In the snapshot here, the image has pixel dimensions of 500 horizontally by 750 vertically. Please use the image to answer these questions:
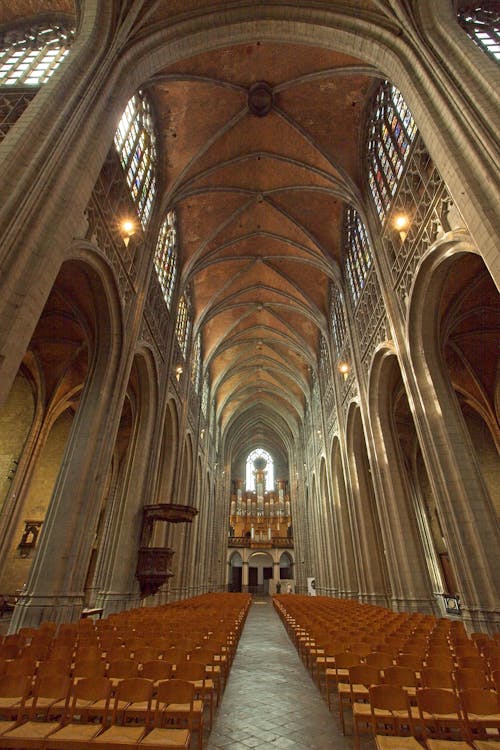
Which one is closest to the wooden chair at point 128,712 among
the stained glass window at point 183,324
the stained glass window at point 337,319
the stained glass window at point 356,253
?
the stained glass window at point 356,253

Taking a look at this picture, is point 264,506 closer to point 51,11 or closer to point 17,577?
point 17,577

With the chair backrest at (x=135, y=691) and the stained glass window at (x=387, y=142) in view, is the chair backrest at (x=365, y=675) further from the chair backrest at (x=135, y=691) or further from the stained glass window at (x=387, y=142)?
Answer: the stained glass window at (x=387, y=142)

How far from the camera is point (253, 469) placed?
46.5 meters

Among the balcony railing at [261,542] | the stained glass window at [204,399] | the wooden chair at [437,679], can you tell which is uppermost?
the stained glass window at [204,399]

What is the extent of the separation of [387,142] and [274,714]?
15.2 meters

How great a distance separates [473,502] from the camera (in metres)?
8.41

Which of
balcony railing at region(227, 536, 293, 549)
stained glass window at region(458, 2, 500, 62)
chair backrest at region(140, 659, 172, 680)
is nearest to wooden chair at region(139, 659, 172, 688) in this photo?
chair backrest at region(140, 659, 172, 680)

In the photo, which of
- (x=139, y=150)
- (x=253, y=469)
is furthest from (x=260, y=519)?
(x=139, y=150)

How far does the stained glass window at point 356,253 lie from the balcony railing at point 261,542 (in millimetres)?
30447

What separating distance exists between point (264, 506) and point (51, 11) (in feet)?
135

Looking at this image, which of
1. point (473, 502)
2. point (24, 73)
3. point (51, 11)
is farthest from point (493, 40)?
point (51, 11)

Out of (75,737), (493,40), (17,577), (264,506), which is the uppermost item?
(493,40)

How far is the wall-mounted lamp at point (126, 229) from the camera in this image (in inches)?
429

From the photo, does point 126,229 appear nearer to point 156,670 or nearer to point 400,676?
point 156,670
